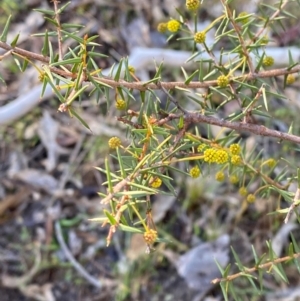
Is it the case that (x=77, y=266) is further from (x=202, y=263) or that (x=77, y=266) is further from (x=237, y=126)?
(x=237, y=126)

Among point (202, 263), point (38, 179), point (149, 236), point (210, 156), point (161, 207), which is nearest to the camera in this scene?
point (149, 236)

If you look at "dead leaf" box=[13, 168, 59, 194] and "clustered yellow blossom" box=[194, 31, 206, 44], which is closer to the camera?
"clustered yellow blossom" box=[194, 31, 206, 44]

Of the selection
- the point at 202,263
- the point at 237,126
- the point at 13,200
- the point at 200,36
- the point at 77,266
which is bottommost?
the point at 202,263

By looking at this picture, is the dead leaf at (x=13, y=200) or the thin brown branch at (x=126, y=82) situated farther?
the dead leaf at (x=13, y=200)

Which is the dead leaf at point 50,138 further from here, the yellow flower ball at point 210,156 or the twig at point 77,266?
the yellow flower ball at point 210,156

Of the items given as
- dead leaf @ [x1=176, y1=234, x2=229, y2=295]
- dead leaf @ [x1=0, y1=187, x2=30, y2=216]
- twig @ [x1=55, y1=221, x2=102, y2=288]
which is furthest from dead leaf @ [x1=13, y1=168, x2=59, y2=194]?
dead leaf @ [x1=176, y1=234, x2=229, y2=295]

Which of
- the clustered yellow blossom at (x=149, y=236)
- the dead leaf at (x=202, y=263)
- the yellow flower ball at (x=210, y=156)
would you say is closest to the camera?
the clustered yellow blossom at (x=149, y=236)

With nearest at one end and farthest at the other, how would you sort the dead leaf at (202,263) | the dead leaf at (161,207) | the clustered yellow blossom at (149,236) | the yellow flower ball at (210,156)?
the clustered yellow blossom at (149,236) → the yellow flower ball at (210,156) → the dead leaf at (202,263) → the dead leaf at (161,207)

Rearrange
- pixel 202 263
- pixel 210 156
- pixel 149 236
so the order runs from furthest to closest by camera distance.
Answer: pixel 202 263, pixel 210 156, pixel 149 236

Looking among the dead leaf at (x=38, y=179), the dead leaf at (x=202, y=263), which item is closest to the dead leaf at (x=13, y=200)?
the dead leaf at (x=38, y=179)

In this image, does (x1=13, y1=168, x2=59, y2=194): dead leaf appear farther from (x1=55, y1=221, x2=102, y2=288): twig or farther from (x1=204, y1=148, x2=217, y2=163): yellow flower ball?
(x1=204, y1=148, x2=217, y2=163): yellow flower ball

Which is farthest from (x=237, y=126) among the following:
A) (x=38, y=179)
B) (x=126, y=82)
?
(x=38, y=179)

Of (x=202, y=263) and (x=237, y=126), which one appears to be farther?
(x=202, y=263)

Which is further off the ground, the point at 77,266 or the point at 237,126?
the point at 237,126
